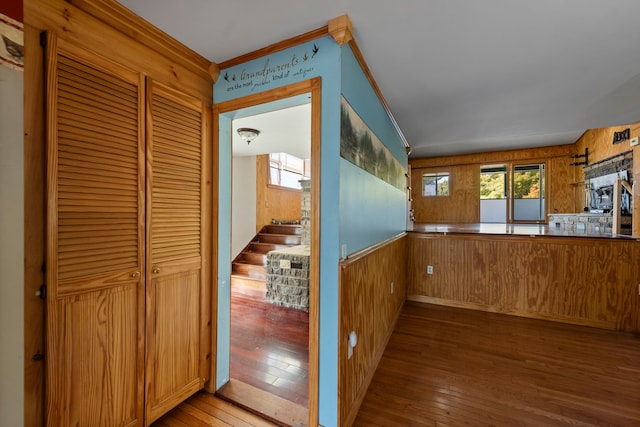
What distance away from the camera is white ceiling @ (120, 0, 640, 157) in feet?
4.27

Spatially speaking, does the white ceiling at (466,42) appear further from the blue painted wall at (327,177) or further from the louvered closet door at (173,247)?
the louvered closet door at (173,247)

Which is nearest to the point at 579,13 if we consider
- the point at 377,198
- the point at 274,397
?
the point at 377,198

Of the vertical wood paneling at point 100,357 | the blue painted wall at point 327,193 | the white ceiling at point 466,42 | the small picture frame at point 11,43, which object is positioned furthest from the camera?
the blue painted wall at point 327,193

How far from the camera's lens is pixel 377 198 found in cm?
229

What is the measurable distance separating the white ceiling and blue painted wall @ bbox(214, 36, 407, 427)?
14cm

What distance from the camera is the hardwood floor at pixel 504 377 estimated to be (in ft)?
5.32

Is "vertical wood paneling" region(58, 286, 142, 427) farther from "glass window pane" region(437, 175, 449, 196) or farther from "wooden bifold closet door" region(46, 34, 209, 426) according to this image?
"glass window pane" region(437, 175, 449, 196)

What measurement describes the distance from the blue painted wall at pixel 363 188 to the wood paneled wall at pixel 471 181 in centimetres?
572

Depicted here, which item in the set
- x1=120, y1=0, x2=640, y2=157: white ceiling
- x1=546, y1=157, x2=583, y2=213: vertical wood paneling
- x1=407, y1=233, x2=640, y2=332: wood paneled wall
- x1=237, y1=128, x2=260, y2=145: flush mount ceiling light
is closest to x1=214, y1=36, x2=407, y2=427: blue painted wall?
x1=120, y1=0, x2=640, y2=157: white ceiling

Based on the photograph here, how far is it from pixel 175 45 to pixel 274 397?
237 cm

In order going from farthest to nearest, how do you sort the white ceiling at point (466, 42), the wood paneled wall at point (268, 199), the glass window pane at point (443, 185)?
the glass window pane at point (443, 185), the wood paneled wall at point (268, 199), the white ceiling at point (466, 42)

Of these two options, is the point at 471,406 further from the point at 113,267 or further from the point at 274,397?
the point at 113,267

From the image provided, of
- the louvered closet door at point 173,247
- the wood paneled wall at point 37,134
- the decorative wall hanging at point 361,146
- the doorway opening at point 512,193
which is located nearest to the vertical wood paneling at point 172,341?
the louvered closet door at point 173,247

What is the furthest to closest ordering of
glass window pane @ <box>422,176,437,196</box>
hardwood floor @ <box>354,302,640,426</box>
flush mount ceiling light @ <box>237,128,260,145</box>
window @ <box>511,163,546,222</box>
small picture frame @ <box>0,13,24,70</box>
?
glass window pane @ <box>422,176,437,196</box>
window @ <box>511,163,546,222</box>
flush mount ceiling light @ <box>237,128,260,145</box>
hardwood floor @ <box>354,302,640,426</box>
small picture frame @ <box>0,13,24,70</box>
